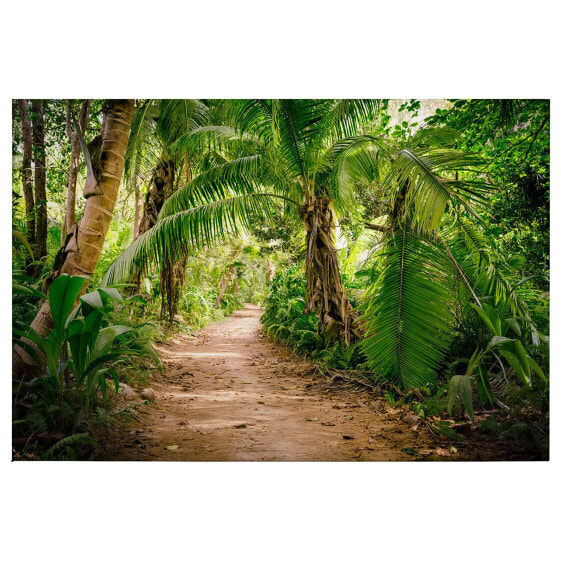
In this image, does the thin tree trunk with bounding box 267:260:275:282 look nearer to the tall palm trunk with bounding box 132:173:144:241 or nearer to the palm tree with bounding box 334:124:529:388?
the palm tree with bounding box 334:124:529:388

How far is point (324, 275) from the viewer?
368cm

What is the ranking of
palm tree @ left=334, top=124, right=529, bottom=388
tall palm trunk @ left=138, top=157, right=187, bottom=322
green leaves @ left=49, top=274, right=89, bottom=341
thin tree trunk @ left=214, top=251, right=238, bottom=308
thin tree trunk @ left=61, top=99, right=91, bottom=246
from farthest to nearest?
thin tree trunk @ left=214, top=251, right=238, bottom=308, tall palm trunk @ left=138, top=157, right=187, bottom=322, thin tree trunk @ left=61, top=99, right=91, bottom=246, palm tree @ left=334, top=124, right=529, bottom=388, green leaves @ left=49, top=274, right=89, bottom=341

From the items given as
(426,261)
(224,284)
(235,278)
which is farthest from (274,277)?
(426,261)

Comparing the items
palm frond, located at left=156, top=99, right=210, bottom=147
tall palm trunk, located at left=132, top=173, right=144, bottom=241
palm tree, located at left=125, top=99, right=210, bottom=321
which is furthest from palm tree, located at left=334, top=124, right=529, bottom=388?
tall palm trunk, located at left=132, top=173, right=144, bottom=241

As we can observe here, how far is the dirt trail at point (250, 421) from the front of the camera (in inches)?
83.7

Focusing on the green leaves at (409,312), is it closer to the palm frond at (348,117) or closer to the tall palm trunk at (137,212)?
the palm frond at (348,117)

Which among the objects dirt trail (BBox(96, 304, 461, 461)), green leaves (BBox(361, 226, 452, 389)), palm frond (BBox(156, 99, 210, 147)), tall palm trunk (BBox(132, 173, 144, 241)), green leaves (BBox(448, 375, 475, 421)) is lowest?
dirt trail (BBox(96, 304, 461, 461))

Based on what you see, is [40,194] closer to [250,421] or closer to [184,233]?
[184,233]

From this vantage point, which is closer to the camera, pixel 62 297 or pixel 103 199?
pixel 62 297

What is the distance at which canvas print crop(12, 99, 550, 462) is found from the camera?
6.96 feet

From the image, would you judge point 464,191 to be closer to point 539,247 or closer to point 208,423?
point 539,247

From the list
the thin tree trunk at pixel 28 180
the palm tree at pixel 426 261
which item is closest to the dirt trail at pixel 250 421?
the palm tree at pixel 426 261

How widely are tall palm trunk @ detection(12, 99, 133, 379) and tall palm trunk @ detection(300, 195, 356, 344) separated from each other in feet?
5.62

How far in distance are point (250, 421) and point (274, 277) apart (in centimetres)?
158
